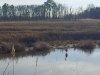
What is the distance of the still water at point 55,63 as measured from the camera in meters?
20.4

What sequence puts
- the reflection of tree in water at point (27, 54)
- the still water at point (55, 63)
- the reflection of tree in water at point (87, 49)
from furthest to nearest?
the reflection of tree in water at point (87, 49), the reflection of tree in water at point (27, 54), the still water at point (55, 63)

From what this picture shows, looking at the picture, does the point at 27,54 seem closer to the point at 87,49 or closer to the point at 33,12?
the point at 87,49

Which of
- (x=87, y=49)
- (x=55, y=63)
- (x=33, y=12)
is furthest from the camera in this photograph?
(x=33, y=12)

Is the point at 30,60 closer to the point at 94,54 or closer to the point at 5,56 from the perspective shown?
the point at 5,56

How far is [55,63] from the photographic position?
24031mm

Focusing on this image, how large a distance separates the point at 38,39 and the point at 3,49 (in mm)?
7209

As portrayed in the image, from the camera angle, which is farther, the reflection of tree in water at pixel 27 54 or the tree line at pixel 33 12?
the tree line at pixel 33 12

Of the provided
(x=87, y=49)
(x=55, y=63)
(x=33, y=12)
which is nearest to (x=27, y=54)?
(x=55, y=63)

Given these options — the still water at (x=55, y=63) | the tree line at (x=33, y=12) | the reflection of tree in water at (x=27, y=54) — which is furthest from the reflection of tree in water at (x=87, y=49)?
the tree line at (x=33, y=12)

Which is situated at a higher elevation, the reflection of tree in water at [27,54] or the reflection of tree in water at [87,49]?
the reflection of tree in water at [27,54]

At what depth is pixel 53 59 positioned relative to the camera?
26.0 meters

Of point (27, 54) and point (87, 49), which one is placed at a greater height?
point (27, 54)

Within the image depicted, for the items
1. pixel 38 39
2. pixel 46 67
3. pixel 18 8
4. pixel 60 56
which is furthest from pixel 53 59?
pixel 18 8

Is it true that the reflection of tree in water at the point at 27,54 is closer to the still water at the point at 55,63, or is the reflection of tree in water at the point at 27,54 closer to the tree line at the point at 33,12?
the still water at the point at 55,63
